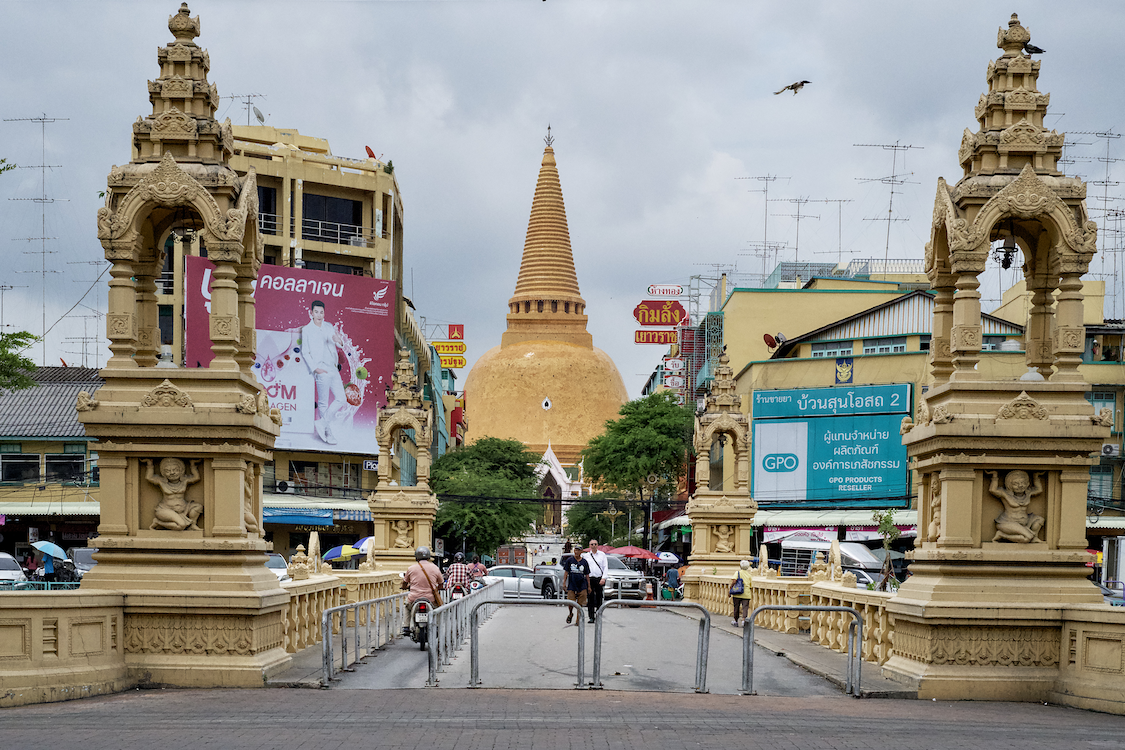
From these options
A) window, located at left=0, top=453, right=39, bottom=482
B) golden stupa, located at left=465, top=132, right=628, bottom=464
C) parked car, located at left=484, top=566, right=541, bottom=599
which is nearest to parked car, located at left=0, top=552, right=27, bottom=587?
parked car, located at left=484, top=566, right=541, bottom=599

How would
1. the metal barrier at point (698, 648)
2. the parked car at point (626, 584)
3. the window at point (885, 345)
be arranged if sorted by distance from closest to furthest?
1. the metal barrier at point (698, 648)
2. the parked car at point (626, 584)
3. the window at point (885, 345)

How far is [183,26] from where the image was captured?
14438 mm

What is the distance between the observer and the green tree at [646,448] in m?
66.1

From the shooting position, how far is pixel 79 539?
48.8m

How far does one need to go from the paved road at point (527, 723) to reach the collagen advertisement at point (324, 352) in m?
41.9

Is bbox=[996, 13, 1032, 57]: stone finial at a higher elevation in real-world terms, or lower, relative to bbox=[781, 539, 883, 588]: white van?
higher

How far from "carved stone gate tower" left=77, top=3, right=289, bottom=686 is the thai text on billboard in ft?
127

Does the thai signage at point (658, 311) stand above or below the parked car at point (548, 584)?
above

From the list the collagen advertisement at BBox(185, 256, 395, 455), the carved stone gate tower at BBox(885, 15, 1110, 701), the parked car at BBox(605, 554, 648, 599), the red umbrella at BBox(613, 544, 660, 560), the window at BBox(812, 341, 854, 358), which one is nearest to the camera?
the carved stone gate tower at BBox(885, 15, 1110, 701)

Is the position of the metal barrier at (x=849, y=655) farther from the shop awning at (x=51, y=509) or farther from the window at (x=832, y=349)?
the window at (x=832, y=349)

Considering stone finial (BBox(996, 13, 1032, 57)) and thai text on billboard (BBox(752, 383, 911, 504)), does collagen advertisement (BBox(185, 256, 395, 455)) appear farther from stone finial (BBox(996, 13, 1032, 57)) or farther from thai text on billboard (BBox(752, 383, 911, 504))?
stone finial (BBox(996, 13, 1032, 57))

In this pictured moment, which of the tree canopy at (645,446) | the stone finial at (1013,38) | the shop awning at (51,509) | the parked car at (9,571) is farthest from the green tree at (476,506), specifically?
the stone finial at (1013,38)

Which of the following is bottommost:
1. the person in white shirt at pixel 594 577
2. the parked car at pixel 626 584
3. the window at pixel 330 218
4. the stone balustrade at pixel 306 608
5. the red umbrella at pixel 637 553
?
the red umbrella at pixel 637 553

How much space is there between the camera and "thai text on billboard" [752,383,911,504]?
50.3 m
